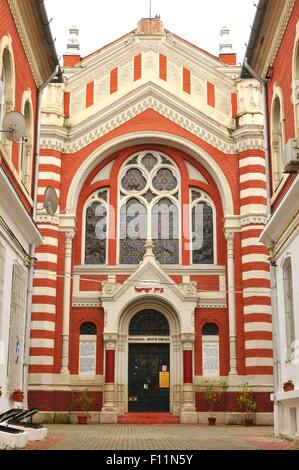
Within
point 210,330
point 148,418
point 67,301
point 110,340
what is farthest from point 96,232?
point 148,418

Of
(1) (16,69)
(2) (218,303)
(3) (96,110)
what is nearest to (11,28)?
(1) (16,69)

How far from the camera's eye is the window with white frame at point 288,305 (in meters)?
17.0

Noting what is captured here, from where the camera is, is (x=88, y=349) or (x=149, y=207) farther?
(x=149, y=207)

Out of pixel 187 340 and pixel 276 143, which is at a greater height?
pixel 276 143

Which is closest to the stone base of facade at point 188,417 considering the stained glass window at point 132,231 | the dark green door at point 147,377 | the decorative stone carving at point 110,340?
the dark green door at point 147,377

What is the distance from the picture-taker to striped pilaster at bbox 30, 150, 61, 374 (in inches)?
1064

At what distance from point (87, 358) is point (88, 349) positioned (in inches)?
14.6

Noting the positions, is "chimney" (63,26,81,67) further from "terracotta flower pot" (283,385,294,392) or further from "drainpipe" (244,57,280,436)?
"terracotta flower pot" (283,385,294,392)

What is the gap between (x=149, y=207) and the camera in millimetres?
29672

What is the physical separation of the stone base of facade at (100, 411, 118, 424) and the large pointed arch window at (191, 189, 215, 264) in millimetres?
7194

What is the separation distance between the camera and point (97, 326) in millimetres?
28219

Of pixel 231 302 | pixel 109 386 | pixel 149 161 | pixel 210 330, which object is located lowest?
pixel 109 386

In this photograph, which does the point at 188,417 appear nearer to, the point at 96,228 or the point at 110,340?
Result: the point at 110,340

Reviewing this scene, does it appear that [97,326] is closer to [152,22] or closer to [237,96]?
[237,96]
